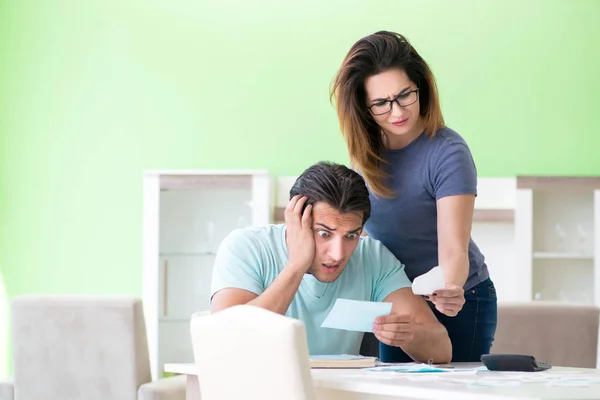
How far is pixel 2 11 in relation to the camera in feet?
20.3

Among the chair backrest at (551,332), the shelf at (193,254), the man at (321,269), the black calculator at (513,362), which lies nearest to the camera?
the black calculator at (513,362)

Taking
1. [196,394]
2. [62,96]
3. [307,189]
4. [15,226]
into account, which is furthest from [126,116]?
[196,394]

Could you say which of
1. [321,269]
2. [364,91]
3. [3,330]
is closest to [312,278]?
[321,269]

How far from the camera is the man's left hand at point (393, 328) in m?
2.29

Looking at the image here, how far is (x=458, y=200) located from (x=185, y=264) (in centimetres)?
328

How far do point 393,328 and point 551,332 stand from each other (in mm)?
1423

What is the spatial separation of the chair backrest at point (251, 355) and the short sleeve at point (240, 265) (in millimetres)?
644

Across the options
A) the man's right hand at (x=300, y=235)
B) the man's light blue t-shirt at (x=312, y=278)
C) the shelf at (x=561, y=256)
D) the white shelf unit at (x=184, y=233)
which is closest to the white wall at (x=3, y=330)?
the white shelf unit at (x=184, y=233)

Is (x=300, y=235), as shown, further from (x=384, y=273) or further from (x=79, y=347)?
(x=79, y=347)

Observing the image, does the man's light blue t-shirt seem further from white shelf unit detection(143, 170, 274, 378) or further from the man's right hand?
white shelf unit detection(143, 170, 274, 378)

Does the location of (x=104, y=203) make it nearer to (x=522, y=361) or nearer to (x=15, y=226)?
(x=15, y=226)

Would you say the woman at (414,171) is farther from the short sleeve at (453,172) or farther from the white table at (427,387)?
the white table at (427,387)

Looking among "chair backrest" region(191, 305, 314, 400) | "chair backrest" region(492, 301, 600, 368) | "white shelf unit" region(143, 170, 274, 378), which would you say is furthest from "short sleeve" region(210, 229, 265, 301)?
"white shelf unit" region(143, 170, 274, 378)

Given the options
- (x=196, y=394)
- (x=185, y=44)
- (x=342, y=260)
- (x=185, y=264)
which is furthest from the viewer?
(x=185, y=44)
